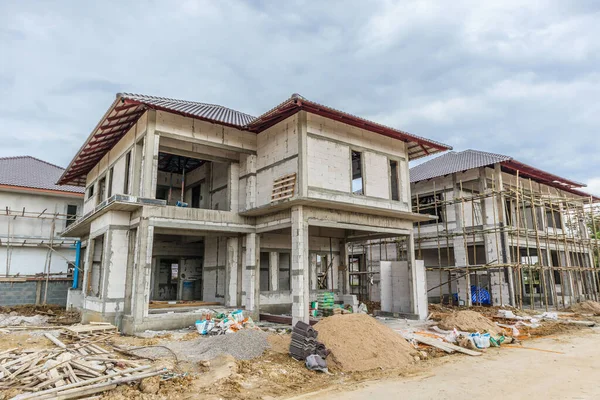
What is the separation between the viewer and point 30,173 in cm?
2308

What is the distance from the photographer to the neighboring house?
66.0 ft

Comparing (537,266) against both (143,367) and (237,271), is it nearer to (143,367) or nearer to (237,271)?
(237,271)

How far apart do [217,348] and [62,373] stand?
3263 millimetres

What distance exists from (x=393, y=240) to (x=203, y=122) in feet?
45.1

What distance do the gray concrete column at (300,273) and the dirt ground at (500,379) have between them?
425 cm

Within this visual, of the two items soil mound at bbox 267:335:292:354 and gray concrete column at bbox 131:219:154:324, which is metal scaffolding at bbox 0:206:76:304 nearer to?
gray concrete column at bbox 131:219:154:324

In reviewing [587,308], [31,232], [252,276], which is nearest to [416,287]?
[252,276]

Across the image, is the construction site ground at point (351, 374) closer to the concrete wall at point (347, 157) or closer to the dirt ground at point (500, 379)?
the dirt ground at point (500, 379)

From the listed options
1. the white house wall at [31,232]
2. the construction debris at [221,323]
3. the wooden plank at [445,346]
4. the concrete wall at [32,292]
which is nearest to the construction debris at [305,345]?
the construction debris at [221,323]

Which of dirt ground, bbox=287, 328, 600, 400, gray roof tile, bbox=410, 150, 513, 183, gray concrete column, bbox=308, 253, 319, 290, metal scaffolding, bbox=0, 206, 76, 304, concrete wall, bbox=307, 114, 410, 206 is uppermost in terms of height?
gray roof tile, bbox=410, 150, 513, 183

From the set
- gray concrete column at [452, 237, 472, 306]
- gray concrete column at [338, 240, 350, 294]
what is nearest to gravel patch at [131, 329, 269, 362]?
gray concrete column at [338, 240, 350, 294]

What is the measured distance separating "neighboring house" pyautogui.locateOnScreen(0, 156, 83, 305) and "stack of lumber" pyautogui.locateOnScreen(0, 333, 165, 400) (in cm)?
1378

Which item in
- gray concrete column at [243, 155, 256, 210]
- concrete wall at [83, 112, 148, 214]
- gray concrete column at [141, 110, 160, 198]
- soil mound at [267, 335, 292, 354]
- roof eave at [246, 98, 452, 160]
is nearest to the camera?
soil mound at [267, 335, 292, 354]

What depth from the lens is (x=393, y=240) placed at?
23.4 meters
